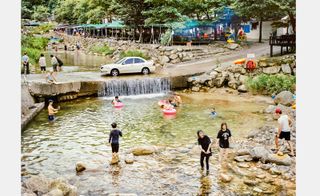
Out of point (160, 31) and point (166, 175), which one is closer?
point (166, 175)

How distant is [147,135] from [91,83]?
26.9ft

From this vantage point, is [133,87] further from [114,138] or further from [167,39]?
[114,138]

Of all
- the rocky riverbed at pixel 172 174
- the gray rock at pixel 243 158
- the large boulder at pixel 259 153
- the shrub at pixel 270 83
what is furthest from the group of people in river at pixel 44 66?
the large boulder at pixel 259 153

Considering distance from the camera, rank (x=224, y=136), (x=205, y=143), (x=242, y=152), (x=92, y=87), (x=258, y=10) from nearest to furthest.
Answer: (x=205, y=143) < (x=224, y=136) < (x=242, y=152) < (x=258, y=10) < (x=92, y=87)

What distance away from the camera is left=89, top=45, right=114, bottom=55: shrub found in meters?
32.3

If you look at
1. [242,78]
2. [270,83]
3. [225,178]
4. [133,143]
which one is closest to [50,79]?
[133,143]

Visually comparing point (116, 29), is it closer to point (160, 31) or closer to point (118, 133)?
point (160, 31)

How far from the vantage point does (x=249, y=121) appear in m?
16.3

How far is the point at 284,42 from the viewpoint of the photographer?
21141mm

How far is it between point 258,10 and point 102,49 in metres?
16.5

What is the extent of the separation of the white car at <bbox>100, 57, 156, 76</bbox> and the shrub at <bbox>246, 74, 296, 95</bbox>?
6.26 meters

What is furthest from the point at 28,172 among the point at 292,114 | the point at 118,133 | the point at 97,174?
the point at 292,114

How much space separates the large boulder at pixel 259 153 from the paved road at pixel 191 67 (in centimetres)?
1205

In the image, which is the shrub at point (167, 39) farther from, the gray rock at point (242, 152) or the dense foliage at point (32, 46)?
the gray rock at point (242, 152)
